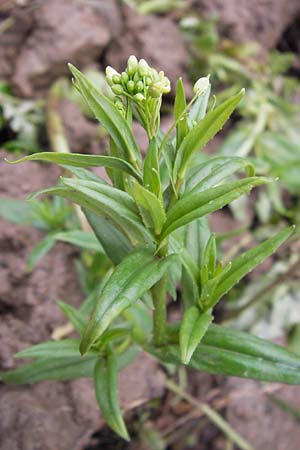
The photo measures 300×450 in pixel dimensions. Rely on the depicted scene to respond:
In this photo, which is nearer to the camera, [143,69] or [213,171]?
[143,69]

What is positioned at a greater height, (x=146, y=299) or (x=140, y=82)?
(x=140, y=82)

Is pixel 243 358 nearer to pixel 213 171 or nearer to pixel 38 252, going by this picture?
pixel 213 171

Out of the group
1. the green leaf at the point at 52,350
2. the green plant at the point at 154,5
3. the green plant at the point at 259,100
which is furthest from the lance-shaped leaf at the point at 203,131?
the green plant at the point at 154,5

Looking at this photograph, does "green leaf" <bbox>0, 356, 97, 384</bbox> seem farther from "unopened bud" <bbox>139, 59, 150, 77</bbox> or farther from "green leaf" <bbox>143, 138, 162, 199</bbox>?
"unopened bud" <bbox>139, 59, 150, 77</bbox>

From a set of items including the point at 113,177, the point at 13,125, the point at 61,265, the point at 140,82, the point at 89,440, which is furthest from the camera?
the point at 13,125

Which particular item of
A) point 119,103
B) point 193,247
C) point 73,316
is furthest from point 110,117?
point 73,316

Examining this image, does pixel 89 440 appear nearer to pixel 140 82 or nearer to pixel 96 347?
pixel 96 347

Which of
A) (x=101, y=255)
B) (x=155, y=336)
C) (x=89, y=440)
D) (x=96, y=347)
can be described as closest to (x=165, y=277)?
(x=155, y=336)

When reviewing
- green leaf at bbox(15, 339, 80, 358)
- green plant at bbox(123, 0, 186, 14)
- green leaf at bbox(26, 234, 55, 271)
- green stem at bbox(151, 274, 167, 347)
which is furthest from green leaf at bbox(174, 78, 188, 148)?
green plant at bbox(123, 0, 186, 14)

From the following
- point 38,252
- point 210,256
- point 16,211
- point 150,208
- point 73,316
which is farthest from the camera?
point 16,211
